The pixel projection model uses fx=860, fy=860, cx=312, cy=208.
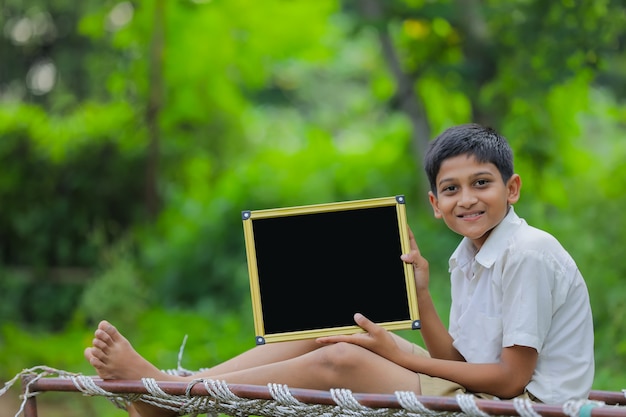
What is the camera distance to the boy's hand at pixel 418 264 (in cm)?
252

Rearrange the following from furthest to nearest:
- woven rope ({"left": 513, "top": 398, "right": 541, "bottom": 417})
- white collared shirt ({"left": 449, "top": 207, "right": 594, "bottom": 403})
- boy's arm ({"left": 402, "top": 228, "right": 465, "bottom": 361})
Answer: boy's arm ({"left": 402, "top": 228, "right": 465, "bottom": 361}) < white collared shirt ({"left": 449, "top": 207, "right": 594, "bottom": 403}) < woven rope ({"left": 513, "top": 398, "right": 541, "bottom": 417})

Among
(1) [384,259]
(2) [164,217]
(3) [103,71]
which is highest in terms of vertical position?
(3) [103,71]

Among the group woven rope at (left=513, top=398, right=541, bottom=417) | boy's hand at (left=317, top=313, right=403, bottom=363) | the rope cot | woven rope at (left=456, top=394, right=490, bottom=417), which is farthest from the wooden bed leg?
woven rope at (left=513, top=398, right=541, bottom=417)

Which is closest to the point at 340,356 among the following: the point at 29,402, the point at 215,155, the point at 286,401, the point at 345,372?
the point at 345,372

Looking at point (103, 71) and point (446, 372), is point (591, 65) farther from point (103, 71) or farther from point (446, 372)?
point (103, 71)

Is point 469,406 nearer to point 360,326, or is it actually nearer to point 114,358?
point 360,326

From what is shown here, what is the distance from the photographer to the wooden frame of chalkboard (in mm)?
2518

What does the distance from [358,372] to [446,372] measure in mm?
256

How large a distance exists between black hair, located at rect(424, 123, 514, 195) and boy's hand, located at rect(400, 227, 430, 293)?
0.68 feet

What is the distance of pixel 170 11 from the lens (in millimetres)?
8008

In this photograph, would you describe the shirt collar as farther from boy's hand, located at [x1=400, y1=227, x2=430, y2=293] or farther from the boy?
boy's hand, located at [x1=400, y1=227, x2=430, y2=293]

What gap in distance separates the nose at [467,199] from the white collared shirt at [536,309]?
131mm

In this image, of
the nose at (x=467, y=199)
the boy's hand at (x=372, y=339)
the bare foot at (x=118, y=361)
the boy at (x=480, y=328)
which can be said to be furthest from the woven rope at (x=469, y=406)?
the bare foot at (x=118, y=361)

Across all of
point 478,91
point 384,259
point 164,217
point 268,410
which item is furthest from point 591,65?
point 164,217
